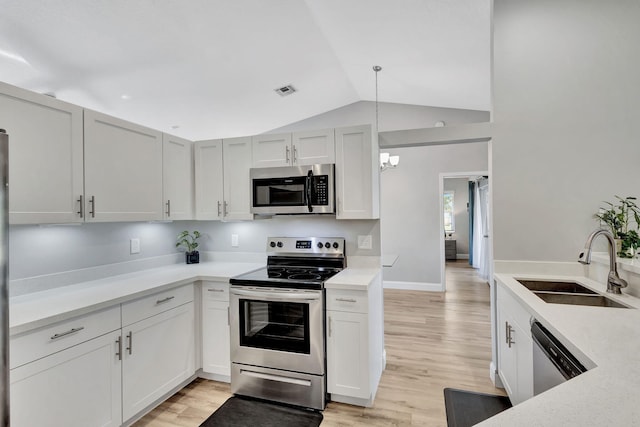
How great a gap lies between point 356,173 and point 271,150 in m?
0.82

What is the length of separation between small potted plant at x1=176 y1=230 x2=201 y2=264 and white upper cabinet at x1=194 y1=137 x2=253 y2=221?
0.40 m

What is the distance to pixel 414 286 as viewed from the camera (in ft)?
18.5

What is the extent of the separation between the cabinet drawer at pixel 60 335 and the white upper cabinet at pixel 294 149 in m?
1.63

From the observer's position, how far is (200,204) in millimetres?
3021

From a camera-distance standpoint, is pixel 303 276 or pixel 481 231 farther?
pixel 481 231

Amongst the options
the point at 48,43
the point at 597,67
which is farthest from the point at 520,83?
the point at 48,43

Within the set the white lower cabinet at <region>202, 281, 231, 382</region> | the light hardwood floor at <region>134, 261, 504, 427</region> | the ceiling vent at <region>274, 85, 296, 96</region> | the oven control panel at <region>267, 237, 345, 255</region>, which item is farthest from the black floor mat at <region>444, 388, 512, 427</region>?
the ceiling vent at <region>274, 85, 296, 96</region>

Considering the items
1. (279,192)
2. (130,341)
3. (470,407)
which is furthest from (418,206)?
(130,341)

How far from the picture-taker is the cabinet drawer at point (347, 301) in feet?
7.18

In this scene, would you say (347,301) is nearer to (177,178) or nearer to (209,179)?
(209,179)

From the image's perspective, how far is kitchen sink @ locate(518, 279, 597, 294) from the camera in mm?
2072

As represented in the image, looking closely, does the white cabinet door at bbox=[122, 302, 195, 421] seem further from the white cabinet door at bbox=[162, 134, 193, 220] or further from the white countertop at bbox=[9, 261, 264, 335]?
the white cabinet door at bbox=[162, 134, 193, 220]

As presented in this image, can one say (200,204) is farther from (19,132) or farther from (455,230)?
(455,230)

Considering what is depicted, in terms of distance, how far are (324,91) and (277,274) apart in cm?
Result: 336
